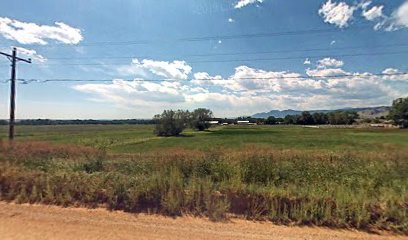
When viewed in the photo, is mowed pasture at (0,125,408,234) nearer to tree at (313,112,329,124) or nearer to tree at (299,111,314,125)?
tree at (313,112,329,124)

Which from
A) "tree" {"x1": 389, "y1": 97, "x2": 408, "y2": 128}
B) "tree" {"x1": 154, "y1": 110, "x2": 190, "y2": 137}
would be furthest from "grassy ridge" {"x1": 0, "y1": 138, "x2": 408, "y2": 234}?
"tree" {"x1": 389, "y1": 97, "x2": 408, "y2": 128}

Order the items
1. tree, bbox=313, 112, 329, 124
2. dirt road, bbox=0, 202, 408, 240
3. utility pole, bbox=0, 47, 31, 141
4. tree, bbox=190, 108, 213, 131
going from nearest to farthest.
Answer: dirt road, bbox=0, 202, 408, 240, utility pole, bbox=0, 47, 31, 141, tree, bbox=190, 108, 213, 131, tree, bbox=313, 112, 329, 124

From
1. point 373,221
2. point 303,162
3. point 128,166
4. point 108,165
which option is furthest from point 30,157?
point 373,221

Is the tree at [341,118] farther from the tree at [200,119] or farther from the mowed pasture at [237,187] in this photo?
the mowed pasture at [237,187]

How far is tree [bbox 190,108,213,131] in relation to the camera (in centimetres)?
12138

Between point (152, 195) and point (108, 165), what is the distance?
11.9 feet

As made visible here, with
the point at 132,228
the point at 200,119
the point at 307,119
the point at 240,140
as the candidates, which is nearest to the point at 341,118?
the point at 307,119

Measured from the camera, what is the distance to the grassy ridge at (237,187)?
18.5ft

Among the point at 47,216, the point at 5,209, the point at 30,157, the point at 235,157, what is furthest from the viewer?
the point at 30,157

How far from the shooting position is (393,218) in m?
5.42

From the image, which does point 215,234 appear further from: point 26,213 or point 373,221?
point 26,213

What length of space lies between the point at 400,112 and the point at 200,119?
79.6 meters

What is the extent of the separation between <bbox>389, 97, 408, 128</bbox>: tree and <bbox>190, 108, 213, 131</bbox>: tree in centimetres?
7626

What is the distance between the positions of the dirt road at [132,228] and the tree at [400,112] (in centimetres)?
12982
